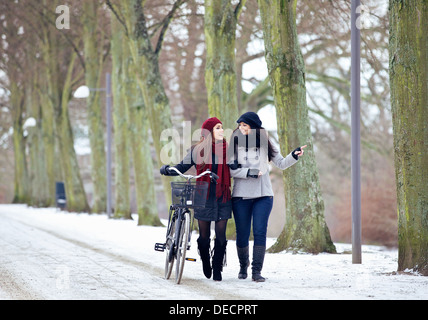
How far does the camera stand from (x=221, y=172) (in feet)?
29.3

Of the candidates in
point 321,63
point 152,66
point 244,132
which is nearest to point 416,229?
point 244,132

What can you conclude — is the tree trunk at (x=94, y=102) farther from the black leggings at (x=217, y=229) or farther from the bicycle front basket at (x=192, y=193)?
the bicycle front basket at (x=192, y=193)

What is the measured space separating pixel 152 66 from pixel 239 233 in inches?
442

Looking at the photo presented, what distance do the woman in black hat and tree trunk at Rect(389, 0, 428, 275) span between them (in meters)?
1.50

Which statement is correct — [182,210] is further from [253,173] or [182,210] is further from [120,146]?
[120,146]

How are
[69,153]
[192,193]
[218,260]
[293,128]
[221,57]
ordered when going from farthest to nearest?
[69,153] < [221,57] < [293,128] < [218,260] < [192,193]

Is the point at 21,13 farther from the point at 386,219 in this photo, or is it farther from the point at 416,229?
the point at 416,229

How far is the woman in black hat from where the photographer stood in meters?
8.92

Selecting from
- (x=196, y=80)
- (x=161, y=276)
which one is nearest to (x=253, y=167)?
(x=161, y=276)

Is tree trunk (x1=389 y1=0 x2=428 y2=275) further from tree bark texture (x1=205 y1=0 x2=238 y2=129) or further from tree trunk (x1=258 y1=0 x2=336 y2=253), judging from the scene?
tree bark texture (x1=205 y1=0 x2=238 y2=129)

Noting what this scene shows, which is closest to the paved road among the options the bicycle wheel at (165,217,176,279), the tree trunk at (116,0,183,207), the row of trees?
the bicycle wheel at (165,217,176,279)

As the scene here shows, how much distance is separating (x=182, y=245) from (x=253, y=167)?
114 centimetres

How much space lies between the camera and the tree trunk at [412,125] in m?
9.36

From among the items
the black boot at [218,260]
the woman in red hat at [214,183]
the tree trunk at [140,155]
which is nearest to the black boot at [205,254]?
the woman in red hat at [214,183]
